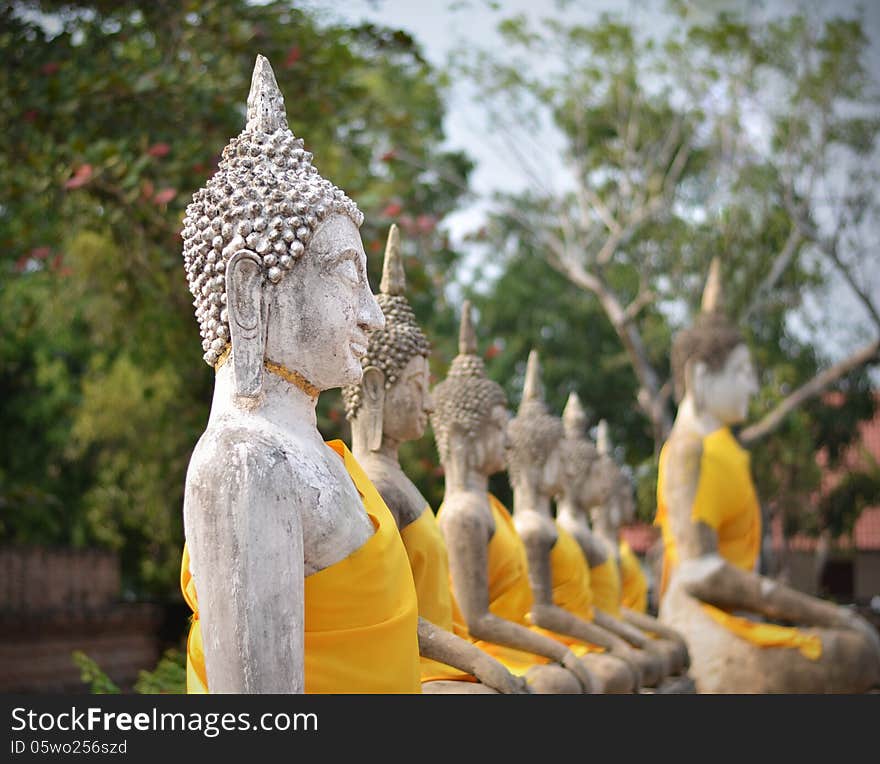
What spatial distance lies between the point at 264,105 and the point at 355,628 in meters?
1.44

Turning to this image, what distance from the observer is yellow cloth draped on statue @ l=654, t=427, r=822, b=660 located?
8016 mm

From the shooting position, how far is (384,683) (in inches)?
134

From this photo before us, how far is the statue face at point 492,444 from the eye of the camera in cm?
587

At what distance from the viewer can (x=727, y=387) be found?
843cm

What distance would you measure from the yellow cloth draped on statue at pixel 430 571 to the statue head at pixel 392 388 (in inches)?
13.3

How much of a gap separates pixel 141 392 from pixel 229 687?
1174 centimetres

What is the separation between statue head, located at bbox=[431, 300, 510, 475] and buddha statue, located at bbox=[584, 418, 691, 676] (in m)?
2.07

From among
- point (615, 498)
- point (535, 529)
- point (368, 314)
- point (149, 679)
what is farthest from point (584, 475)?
point (368, 314)

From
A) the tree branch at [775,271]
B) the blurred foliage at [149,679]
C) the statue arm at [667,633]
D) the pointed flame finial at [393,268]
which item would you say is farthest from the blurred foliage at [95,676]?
the tree branch at [775,271]

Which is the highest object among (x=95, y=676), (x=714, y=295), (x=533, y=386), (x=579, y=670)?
(x=714, y=295)

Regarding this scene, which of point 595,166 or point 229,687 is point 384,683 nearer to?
point 229,687

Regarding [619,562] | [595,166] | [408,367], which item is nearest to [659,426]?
[595,166]

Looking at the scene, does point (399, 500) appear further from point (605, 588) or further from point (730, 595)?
point (730, 595)

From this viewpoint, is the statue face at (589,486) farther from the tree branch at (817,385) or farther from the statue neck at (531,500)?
the tree branch at (817,385)
